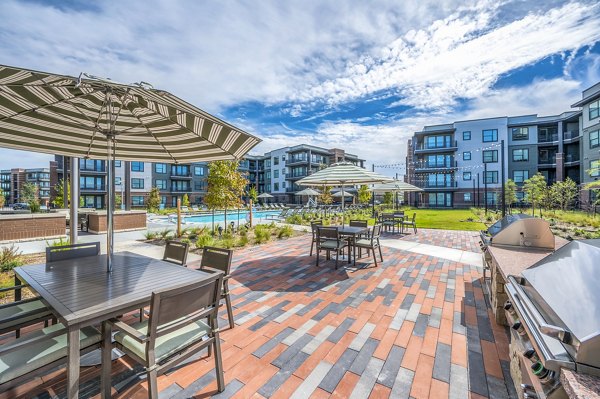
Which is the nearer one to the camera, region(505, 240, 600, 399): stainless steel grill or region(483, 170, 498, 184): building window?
region(505, 240, 600, 399): stainless steel grill

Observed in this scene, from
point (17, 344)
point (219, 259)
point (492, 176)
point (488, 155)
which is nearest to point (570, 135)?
point (488, 155)

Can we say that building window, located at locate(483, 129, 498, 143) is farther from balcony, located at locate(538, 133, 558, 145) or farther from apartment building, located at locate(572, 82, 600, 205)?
apartment building, located at locate(572, 82, 600, 205)

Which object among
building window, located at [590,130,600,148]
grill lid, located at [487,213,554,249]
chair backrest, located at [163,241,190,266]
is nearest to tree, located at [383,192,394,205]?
building window, located at [590,130,600,148]

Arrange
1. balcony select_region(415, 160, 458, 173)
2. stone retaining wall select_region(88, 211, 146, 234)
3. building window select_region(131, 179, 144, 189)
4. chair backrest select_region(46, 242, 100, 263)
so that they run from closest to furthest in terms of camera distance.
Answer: chair backrest select_region(46, 242, 100, 263) < stone retaining wall select_region(88, 211, 146, 234) < balcony select_region(415, 160, 458, 173) < building window select_region(131, 179, 144, 189)

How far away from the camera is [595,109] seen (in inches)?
894

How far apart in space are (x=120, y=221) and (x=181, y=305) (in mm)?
12324

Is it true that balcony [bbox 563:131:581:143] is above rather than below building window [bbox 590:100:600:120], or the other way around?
below

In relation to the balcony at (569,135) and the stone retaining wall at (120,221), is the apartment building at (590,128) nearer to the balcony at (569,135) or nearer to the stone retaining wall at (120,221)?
the balcony at (569,135)

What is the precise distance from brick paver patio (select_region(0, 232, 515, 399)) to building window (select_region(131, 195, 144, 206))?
132ft

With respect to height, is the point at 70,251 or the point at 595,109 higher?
the point at 595,109

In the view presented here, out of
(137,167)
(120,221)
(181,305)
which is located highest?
(137,167)

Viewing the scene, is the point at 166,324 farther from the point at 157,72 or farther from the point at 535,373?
the point at 157,72

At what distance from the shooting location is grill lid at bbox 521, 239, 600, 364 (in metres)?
1.22

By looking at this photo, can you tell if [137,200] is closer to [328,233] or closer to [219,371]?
[328,233]
